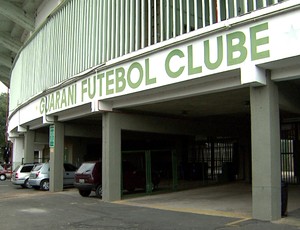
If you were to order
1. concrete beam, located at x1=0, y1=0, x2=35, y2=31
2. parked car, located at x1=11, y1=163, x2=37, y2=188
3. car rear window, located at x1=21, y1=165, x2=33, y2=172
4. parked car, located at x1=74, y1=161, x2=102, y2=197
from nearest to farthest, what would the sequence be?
parked car, located at x1=74, y1=161, x2=102, y2=197
parked car, located at x1=11, y1=163, x2=37, y2=188
car rear window, located at x1=21, y1=165, x2=33, y2=172
concrete beam, located at x1=0, y1=0, x2=35, y2=31

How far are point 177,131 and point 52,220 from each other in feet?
32.8

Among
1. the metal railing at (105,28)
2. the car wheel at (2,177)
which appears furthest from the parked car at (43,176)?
the car wheel at (2,177)

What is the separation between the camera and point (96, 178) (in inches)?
723

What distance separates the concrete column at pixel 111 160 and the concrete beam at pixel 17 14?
22019 millimetres

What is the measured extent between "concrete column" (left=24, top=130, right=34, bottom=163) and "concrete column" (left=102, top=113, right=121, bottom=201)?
47.2ft

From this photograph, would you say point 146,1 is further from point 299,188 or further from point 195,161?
point 195,161

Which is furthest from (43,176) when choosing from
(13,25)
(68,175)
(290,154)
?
(13,25)

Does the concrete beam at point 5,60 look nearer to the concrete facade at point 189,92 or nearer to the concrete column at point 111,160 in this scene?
the concrete facade at point 189,92

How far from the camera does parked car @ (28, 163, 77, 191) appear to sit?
23781mm

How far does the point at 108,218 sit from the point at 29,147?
19.6m

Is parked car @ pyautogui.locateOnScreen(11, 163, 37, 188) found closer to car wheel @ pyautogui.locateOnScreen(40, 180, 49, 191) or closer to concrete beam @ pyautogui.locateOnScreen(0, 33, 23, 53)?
car wheel @ pyautogui.locateOnScreen(40, 180, 49, 191)

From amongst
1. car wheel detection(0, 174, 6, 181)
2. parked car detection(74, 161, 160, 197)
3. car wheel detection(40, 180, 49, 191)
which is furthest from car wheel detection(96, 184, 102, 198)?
car wheel detection(0, 174, 6, 181)

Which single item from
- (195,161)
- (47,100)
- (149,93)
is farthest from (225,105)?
(195,161)

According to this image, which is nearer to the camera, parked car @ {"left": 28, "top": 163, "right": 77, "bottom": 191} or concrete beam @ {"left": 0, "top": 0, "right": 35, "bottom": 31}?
parked car @ {"left": 28, "top": 163, "right": 77, "bottom": 191}
